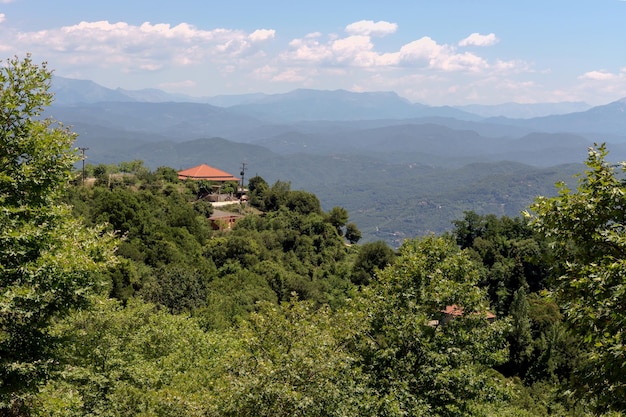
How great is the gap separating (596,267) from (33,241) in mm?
10623

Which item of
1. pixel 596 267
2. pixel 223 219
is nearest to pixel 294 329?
pixel 596 267

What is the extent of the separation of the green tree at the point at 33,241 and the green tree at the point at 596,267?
9.31 metres

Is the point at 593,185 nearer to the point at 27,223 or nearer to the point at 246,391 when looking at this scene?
the point at 246,391

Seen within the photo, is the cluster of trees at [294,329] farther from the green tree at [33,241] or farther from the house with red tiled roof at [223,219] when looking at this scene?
the house with red tiled roof at [223,219]

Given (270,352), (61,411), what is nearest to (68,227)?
(61,411)

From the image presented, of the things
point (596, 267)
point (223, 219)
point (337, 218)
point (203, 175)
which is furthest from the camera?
point (203, 175)

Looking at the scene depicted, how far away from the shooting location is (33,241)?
10.2m

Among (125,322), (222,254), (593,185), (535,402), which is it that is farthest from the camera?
(222,254)

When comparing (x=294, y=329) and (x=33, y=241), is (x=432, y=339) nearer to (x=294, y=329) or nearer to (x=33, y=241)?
(x=294, y=329)

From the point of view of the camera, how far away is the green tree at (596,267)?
7164mm

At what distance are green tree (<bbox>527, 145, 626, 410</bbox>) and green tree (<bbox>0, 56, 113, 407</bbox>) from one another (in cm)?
931

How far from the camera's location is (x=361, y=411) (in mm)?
10586

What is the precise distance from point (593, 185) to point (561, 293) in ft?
6.32

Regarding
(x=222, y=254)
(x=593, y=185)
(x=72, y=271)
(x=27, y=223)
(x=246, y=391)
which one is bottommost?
(x=222, y=254)
